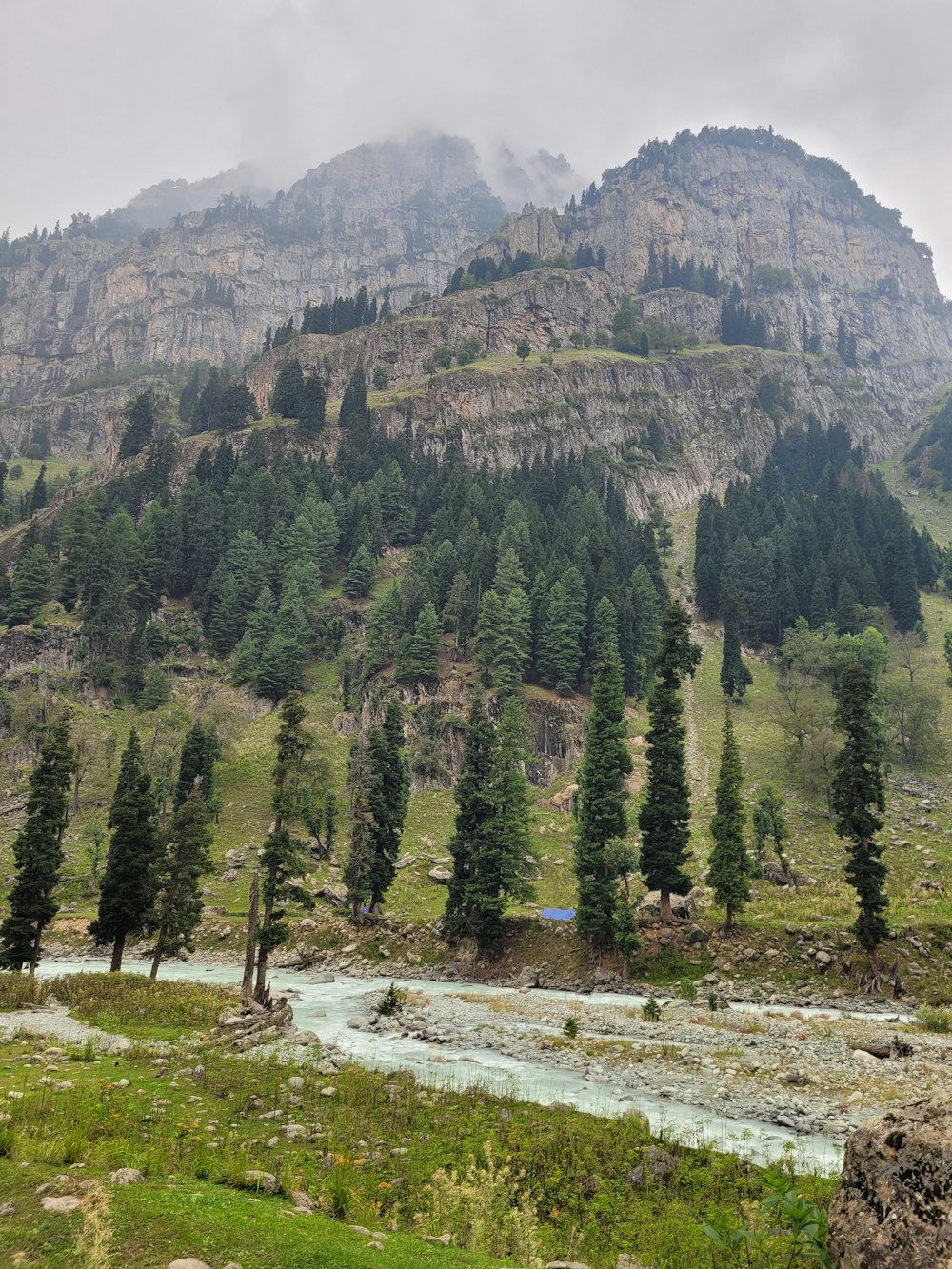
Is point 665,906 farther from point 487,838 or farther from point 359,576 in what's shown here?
point 359,576

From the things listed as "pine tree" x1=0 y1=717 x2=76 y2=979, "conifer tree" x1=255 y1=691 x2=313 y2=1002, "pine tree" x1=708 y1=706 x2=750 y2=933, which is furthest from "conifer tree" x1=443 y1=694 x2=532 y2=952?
"pine tree" x1=0 y1=717 x2=76 y2=979

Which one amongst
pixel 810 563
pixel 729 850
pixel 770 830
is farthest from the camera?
pixel 810 563

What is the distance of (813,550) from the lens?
5276 inches

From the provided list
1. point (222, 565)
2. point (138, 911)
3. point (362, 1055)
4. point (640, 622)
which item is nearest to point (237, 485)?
point (222, 565)

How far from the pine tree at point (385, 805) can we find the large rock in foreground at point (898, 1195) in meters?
56.0

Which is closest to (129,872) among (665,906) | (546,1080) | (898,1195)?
(546,1080)

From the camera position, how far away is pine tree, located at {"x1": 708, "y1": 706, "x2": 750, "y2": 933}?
4747 cm

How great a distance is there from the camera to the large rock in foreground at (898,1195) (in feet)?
29.8

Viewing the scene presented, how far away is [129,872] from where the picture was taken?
49.2 metres

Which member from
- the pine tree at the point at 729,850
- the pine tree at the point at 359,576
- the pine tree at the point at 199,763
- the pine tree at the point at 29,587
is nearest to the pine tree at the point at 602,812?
the pine tree at the point at 729,850

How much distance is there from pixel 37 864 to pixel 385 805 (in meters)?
28.6

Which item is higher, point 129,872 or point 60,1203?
point 129,872

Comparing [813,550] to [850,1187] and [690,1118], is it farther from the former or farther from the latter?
[850,1187]

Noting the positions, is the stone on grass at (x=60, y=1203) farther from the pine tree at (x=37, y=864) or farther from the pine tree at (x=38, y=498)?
the pine tree at (x=38, y=498)
